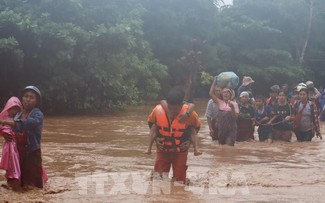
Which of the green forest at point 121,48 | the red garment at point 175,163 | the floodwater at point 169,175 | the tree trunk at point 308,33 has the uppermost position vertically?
the tree trunk at point 308,33

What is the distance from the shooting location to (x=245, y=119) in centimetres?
1211

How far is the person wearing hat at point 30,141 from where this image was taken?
6016 millimetres

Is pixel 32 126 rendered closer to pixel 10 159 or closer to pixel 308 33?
pixel 10 159

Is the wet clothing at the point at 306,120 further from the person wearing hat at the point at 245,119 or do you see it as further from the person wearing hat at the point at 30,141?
the person wearing hat at the point at 30,141

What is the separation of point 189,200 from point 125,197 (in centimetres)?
68

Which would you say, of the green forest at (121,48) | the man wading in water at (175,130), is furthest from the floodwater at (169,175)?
the green forest at (121,48)

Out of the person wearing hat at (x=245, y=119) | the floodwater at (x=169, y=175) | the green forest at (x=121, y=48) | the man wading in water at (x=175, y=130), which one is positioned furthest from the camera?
the green forest at (x=121, y=48)

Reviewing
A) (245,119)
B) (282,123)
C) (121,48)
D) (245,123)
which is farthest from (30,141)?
(121,48)

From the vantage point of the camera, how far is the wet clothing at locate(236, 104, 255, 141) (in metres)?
12.1

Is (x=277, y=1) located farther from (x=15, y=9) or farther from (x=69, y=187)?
(x=69, y=187)

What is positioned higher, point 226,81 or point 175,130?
point 226,81

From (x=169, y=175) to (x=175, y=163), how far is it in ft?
1.91

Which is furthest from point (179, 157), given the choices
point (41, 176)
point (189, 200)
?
point (41, 176)

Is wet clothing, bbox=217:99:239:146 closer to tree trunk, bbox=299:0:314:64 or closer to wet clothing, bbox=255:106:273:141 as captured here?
wet clothing, bbox=255:106:273:141
